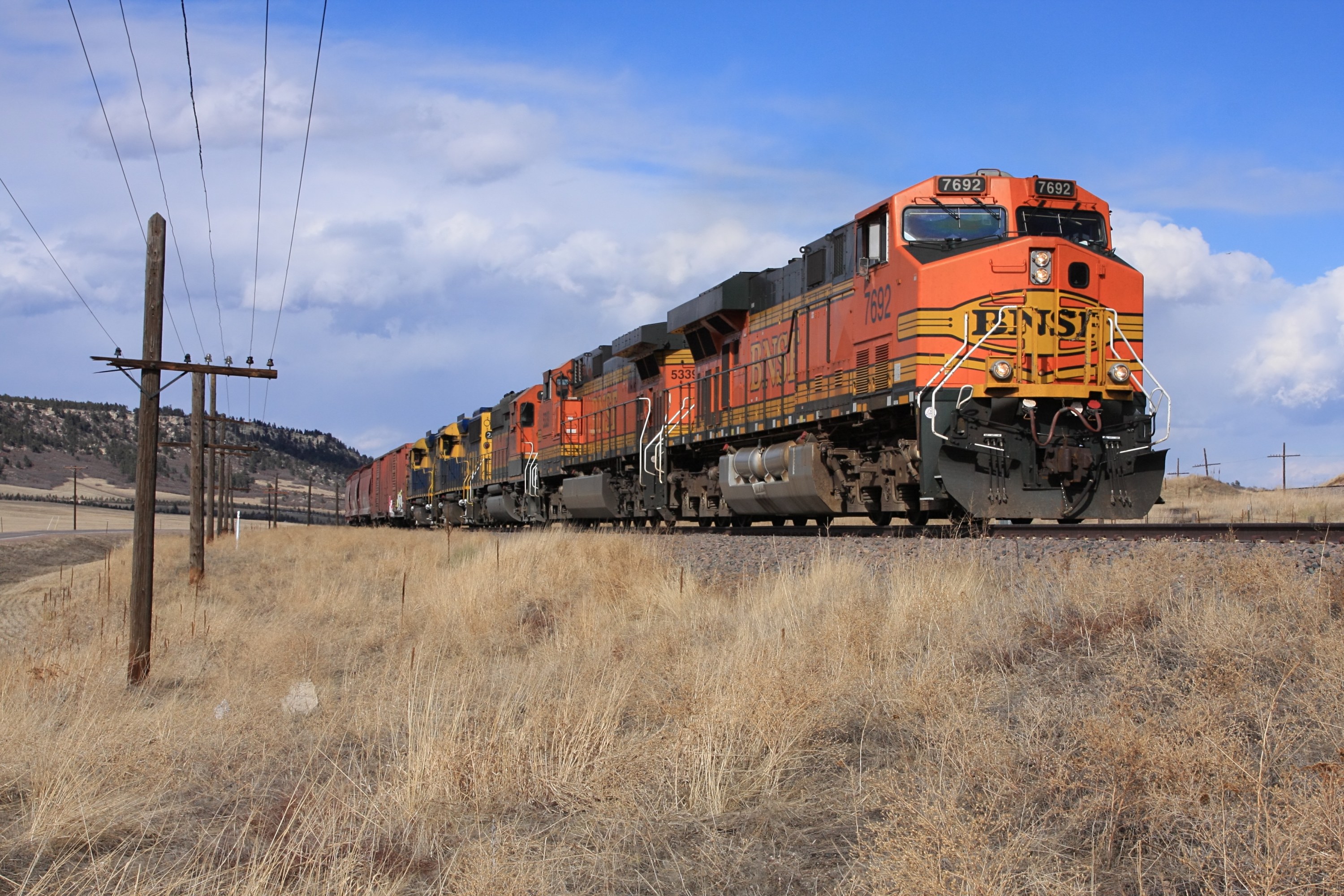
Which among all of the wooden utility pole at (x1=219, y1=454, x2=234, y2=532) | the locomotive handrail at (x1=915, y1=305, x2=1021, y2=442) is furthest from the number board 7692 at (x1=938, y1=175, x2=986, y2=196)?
the wooden utility pole at (x1=219, y1=454, x2=234, y2=532)

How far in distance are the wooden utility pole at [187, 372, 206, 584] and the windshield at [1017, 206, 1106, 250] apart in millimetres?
12340

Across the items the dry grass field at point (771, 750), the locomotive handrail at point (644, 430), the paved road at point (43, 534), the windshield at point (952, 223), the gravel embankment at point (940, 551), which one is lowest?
the paved road at point (43, 534)

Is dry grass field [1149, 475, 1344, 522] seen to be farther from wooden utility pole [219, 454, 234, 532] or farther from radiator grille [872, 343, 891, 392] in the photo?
wooden utility pole [219, 454, 234, 532]

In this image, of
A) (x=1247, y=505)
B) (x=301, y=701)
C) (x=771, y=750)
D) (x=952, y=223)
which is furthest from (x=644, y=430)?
(x=1247, y=505)

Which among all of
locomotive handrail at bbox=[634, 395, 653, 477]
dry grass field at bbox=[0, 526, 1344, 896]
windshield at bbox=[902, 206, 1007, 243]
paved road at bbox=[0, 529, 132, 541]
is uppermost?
windshield at bbox=[902, 206, 1007, 243]

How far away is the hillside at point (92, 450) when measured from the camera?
116 metres

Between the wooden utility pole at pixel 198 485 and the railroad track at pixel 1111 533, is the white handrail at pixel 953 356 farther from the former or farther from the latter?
the wooden utility pole at pixel 198 485

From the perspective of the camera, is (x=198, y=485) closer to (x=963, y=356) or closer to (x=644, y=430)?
(x=644, y=430)

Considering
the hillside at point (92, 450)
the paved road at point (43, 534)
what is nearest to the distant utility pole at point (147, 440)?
the paved road at point (43, 534)

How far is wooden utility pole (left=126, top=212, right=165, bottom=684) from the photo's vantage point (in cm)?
973

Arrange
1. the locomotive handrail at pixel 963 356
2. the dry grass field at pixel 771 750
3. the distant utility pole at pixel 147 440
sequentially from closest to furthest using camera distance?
the dry grass field at pixel 771 750 < the distant utility pole at pixel 147 440 < the locomotive handrail at pixel 963 356

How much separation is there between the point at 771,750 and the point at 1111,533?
7.81m

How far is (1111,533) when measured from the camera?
11.5m

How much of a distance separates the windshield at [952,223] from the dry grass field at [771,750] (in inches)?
198
